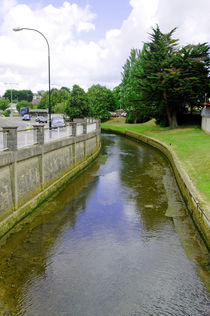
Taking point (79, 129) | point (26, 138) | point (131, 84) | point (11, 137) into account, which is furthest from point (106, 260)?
point (131, 84)

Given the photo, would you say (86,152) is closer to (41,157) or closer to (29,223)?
(41,157)

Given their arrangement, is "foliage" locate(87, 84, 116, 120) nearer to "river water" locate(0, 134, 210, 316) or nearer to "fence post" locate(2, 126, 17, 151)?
"river water" locate(0, 134, 210, 316)

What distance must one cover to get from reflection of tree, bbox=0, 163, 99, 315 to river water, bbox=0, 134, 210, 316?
3 centimetres

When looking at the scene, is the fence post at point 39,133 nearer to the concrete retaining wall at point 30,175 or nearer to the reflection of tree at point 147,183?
the concrete retaining wall at point 30,175

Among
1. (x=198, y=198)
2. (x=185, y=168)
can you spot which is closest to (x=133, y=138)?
(x=185, y=168)

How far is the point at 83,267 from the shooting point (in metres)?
9.41

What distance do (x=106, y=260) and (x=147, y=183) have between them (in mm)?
10865

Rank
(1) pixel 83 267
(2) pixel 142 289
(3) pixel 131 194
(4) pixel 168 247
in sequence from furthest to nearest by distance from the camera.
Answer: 1. (3) pixel 131 194
2. (4) pixel 168 247
3. (1) pixel 83 267
4. (2) pixel 142 289

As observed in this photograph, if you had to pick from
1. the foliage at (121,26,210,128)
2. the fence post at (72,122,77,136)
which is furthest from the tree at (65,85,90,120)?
the fence post at (72,122,77,136)

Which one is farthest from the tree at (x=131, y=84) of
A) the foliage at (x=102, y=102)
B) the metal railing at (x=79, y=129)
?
the metal railing at (x=79, y=129)

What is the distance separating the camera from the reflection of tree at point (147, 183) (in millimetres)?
14234

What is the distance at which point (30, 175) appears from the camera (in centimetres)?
1379

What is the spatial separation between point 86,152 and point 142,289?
62.3 feet

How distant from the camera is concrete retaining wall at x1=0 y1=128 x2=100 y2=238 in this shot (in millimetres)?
11289
